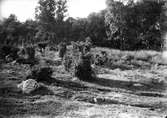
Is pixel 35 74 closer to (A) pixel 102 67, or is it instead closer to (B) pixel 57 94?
(B) pixel 57 94

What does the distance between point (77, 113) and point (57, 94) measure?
1.94m

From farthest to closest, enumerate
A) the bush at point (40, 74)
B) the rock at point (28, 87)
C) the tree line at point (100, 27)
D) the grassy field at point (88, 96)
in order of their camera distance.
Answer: the tree line at point (100, 27) < the bush at point (40, 74) < the rock at point (28, 87) < the grassy field at point (88, 96)

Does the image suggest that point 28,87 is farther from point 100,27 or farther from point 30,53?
point 100,27

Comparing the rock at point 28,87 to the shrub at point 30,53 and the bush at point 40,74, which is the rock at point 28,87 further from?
the shrub at point 30,53

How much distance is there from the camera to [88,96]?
9.05 m

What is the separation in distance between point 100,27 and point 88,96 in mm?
21480

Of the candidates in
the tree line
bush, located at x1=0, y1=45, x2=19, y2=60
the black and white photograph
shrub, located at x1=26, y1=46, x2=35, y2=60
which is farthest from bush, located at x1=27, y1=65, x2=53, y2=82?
the tree line

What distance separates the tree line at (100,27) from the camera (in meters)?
26.1

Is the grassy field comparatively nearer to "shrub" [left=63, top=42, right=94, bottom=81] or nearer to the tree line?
"shrub" [left=63, top=42, right=94, bottom=81]

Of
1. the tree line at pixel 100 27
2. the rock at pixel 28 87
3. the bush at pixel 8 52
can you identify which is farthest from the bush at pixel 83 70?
the tree line at pixel 100 27

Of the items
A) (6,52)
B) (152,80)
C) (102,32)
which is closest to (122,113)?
(152,80)

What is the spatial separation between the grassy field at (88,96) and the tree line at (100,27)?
13089 mm

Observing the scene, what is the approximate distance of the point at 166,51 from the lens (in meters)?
22.2

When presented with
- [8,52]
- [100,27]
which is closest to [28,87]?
[8,52]
